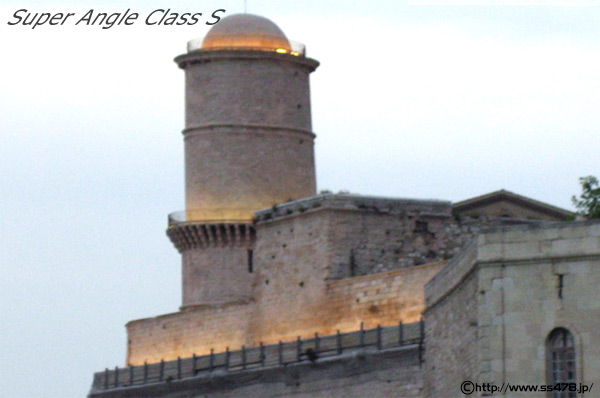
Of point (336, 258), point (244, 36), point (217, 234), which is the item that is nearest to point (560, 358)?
point (336, 258)

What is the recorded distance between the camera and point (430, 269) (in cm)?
5422

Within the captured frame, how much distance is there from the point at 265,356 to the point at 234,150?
11508 millimetres

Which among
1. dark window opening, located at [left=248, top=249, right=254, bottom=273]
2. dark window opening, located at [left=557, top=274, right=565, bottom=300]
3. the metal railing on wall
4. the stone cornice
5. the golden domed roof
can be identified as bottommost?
the metal railing on wall

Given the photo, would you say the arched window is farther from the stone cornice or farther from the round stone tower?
the stone cornice

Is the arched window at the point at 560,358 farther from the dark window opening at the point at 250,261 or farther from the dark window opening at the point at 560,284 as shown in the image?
the dark window opening at the point at 250,261

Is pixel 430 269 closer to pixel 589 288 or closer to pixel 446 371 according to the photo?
pixel 446 371

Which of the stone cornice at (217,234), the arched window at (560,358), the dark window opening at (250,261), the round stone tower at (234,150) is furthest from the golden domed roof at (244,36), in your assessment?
the arched window at (560,358)

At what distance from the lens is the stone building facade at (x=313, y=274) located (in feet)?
131

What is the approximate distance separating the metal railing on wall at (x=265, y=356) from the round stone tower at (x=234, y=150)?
5.02m

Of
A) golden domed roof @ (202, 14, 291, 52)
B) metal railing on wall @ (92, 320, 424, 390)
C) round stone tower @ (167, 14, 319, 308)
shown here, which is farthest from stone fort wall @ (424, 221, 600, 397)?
golden domed roof @ (202, 14, 291, 52)

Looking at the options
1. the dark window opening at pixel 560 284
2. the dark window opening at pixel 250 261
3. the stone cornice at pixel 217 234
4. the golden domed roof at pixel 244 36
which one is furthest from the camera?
the golden domed roof at pixel 244 36

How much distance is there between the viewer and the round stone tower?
66500 mm

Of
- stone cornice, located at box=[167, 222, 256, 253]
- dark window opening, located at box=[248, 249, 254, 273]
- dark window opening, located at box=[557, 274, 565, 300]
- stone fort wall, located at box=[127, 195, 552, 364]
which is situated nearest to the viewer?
dark window opening, located at box=[557, 274, 565, 300]

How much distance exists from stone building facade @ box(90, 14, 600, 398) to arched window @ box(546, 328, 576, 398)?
5 centimetres
